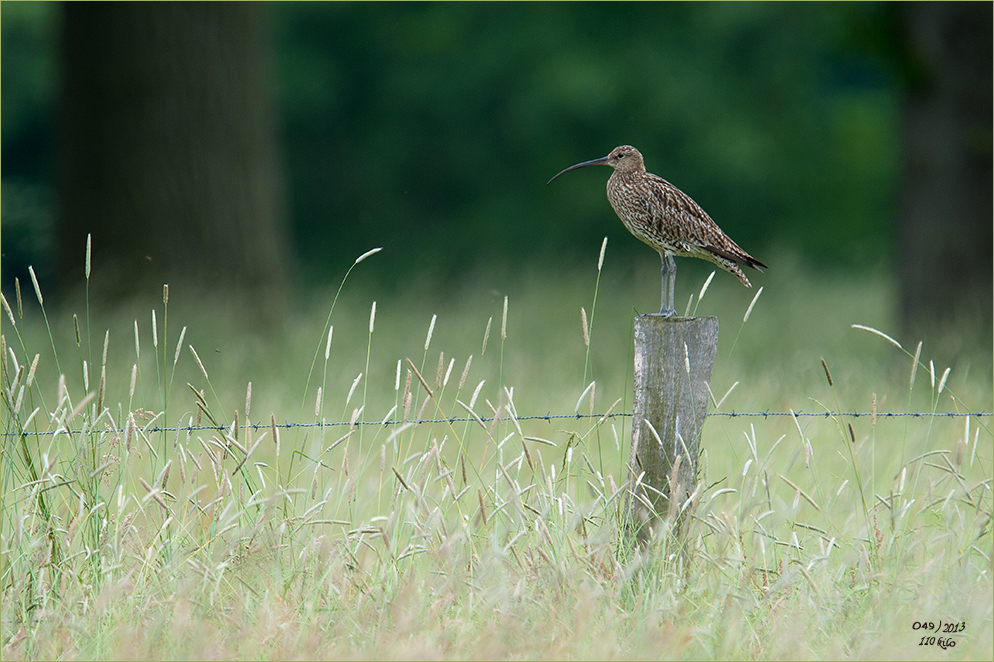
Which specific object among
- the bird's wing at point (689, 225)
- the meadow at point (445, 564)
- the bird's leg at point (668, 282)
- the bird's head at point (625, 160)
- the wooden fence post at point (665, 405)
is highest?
the bird's head at point (625, 160)

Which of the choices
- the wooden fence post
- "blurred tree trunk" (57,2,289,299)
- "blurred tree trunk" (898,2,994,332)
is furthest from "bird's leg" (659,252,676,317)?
"blurred tree trunk" (57,2,289,299)

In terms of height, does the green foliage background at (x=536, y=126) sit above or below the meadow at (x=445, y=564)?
above

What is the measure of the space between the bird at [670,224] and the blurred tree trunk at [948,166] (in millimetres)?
4591

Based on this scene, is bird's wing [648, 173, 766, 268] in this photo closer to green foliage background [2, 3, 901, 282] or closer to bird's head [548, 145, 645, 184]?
bird's head [548, 145, 645, 184]

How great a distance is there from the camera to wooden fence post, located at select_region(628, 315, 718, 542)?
2.96 m

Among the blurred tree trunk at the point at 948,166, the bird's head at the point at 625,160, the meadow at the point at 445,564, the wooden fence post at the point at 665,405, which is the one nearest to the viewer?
the meadow at the point at 445,564

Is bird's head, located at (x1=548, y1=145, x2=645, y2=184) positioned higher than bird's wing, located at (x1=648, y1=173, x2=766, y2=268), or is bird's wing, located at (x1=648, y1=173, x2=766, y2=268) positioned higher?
Result: bird's head, located at (x1=548, y1=145, x2=645, y2=184)

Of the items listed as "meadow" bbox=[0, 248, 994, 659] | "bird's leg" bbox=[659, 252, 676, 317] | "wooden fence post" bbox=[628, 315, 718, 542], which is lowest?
"meadow" bbox=[0, 248, 994, 659]

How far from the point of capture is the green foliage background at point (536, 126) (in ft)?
53.6

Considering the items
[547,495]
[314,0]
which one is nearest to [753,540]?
[547,495]

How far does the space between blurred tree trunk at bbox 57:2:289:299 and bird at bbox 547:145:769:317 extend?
5.17m

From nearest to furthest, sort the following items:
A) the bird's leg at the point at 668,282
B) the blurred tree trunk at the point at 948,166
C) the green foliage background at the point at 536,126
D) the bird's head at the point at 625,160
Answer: the bird's leg at the point at 668,282, the bird's head at the point at 625,160, the blurred tree trunk at the point at 948,166, the green foliage background at the point at 536,126

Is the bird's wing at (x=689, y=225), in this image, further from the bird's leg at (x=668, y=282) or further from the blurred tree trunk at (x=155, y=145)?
the blurred tree trunk at (x=155, y=145)

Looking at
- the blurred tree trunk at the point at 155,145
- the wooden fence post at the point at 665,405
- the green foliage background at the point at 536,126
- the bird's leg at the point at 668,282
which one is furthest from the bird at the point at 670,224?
the green foliage background at the point at 536,126
